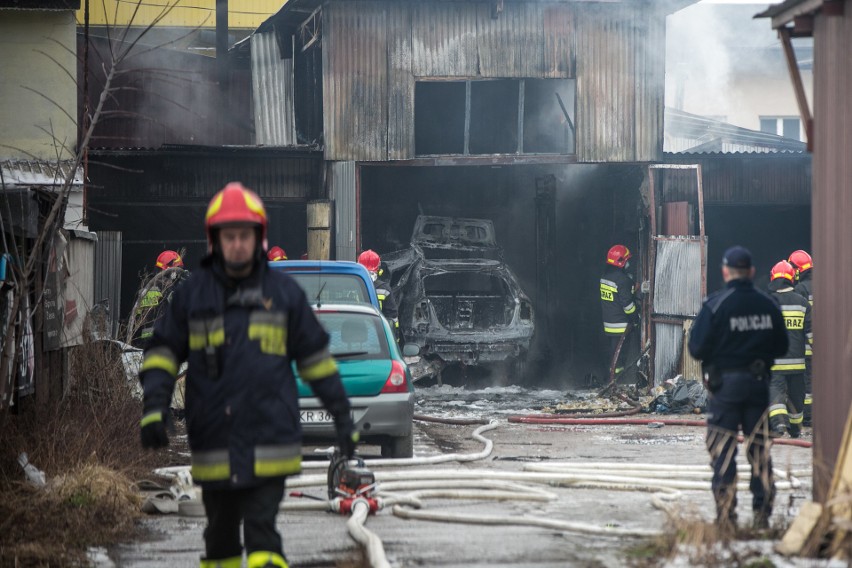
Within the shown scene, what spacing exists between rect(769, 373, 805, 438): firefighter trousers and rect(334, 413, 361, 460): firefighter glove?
8.37 metres

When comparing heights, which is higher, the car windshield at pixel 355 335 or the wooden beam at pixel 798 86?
the wooden beam at pixel 798 86

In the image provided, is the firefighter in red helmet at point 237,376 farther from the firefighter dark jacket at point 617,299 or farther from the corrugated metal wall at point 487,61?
the corrugated metal wall at point 487,61

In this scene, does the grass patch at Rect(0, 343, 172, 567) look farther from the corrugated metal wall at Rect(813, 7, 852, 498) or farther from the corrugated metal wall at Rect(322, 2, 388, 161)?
the corrugated metal wall at Rect(322, 2, 388, 161)

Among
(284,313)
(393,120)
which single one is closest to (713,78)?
(393,120)

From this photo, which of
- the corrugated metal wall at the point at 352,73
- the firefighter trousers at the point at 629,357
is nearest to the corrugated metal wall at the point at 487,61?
the corrugated metal wall at the point at 352,73

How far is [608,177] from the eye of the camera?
71.5 feet

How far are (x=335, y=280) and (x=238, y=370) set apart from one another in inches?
347

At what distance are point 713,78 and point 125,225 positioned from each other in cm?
2776

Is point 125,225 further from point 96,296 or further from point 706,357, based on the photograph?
point 706,357

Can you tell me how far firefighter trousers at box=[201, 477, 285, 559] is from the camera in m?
4.89

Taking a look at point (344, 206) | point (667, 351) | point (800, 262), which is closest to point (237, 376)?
point (800, 262)

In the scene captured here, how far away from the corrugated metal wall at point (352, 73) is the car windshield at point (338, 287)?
5.61 m

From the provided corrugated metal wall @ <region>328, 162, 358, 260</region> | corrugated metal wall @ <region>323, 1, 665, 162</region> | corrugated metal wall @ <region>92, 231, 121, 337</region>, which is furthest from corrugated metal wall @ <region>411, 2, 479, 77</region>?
corrugated metal wall @ <region>92, 231, 121, 337</region>

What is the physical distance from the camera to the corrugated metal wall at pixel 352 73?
18.9m
